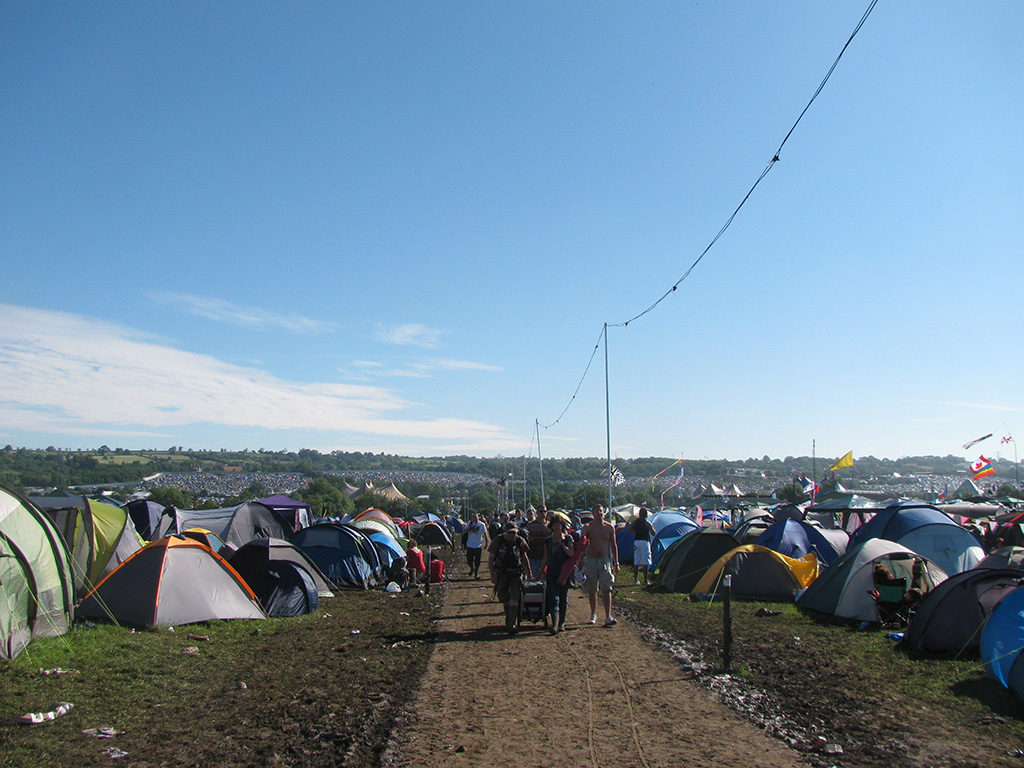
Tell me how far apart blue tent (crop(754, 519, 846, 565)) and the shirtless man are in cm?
725

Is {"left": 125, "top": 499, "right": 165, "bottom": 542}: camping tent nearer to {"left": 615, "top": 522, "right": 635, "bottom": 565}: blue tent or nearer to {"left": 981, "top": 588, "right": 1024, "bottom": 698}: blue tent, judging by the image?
{"left": 615, "top": 522, "right": 635, "bottom": 565}: blue tent

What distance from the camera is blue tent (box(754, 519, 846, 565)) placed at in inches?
690

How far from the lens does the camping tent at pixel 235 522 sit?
22.7m

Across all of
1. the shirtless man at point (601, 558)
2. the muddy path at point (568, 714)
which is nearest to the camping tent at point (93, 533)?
the muddy path at point (568, 714)

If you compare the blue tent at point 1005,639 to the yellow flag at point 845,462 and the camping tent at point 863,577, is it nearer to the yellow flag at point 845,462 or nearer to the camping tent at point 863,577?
the camping tent at point 863,577

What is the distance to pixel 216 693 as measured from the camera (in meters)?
7.59

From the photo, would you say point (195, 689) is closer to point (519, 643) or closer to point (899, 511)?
point (519, 643)

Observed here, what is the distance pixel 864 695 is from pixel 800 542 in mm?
10719

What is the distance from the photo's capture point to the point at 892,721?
22.1 feet

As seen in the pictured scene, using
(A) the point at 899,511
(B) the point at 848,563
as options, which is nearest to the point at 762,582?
(B) the point at 848,563

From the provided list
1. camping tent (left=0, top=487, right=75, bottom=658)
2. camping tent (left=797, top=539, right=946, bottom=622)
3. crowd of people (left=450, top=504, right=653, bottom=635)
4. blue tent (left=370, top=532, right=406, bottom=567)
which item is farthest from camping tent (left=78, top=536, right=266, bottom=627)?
camping tent (left=797, top=539, right=946, bottom=622)

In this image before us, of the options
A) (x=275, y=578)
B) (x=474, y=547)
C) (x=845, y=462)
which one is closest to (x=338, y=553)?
(x=275, y=578)

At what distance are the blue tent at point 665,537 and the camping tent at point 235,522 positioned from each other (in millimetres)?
11187

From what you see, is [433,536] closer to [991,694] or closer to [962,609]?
→ [962,609]
